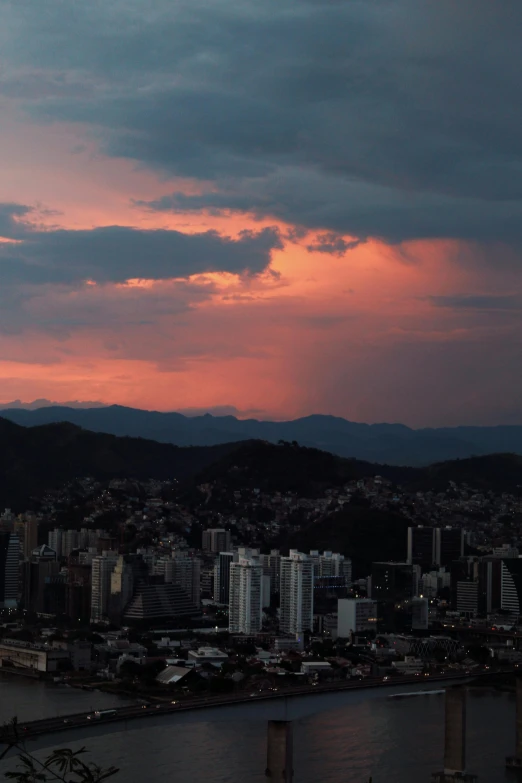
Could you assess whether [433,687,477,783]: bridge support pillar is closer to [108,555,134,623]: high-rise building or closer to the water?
the water

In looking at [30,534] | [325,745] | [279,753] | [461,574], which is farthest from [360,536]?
[279,753]

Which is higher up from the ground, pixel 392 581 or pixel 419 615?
pixel 392 581

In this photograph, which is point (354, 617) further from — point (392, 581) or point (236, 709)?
point (236, 709)

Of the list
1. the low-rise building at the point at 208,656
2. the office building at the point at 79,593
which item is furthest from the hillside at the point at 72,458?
the low-rise building at the point at 208,656

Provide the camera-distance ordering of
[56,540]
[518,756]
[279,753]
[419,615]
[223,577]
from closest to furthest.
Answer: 1. [279,753]
2. [518,756]
3. [419,615]
4. [223,577]
5. [56,540]

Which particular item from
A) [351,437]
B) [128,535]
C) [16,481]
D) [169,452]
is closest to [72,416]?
[351,437]

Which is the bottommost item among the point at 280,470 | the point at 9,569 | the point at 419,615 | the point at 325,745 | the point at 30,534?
the point at 325,745

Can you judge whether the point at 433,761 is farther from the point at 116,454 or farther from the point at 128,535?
the point at 116,454
